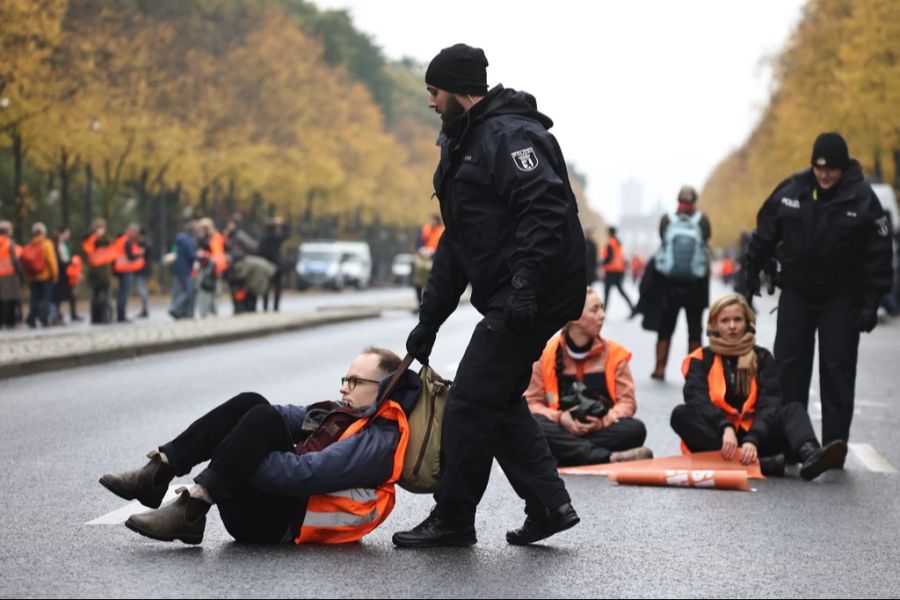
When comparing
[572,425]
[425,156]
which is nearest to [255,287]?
[572,425]

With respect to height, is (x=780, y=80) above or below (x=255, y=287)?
above

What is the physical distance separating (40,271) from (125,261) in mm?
1757

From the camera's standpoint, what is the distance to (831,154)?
9562 mm

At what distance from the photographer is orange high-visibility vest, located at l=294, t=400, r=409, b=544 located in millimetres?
6457

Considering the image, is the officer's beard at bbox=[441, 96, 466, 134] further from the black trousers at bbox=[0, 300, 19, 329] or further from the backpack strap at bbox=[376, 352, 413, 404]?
the black trousers at bbox=[0, 300, 19, 329]

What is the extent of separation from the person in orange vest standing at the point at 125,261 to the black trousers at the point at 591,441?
20.1 m

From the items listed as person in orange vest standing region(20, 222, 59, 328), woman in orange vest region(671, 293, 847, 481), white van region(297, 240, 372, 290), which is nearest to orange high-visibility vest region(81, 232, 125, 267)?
person in orange vest standing region(20, 222, 59, 328)

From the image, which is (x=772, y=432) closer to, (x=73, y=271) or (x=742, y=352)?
(x=742, y=352)

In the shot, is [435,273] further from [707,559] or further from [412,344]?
[707,559]

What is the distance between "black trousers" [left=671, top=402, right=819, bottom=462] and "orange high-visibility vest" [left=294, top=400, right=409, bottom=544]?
324 centimetres

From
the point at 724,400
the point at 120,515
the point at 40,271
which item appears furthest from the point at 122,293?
the point at 120,515

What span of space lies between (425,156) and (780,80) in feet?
140

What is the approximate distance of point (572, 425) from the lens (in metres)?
9.70

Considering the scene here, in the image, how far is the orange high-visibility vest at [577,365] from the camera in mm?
9852
